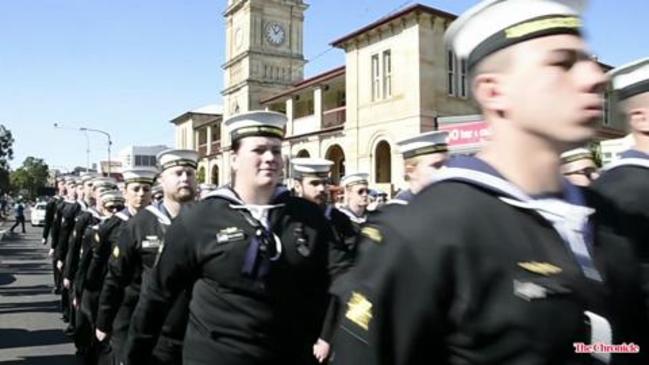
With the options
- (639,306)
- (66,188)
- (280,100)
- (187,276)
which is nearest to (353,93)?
(280,100)

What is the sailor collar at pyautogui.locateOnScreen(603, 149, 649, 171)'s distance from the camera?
2.75m

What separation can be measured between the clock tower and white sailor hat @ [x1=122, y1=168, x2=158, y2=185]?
53.3m

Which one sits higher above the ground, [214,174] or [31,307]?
[214,174]

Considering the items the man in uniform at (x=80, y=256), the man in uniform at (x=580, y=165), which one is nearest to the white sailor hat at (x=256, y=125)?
the man in uniform at (x=580, y=165)

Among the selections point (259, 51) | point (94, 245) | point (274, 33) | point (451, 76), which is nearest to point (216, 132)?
point (259, 51)

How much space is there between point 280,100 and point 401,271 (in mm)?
43203

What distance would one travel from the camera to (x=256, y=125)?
4379mm

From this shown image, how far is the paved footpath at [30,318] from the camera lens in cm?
874

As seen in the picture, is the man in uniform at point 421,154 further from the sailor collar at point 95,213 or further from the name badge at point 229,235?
the sailor collar at point 95,213

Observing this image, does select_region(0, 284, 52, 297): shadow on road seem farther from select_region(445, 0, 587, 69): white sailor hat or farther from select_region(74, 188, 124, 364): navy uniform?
select_region(445, 0, 587, 69): white sailor hat

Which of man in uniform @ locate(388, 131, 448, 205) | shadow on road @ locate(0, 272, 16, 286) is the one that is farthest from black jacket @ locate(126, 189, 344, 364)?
shadow on road @ locate(0, 272, 16, 286)

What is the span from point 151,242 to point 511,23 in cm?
424

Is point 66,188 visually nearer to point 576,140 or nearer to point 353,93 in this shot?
point 576,140

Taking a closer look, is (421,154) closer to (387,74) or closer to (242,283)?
(242,283)
